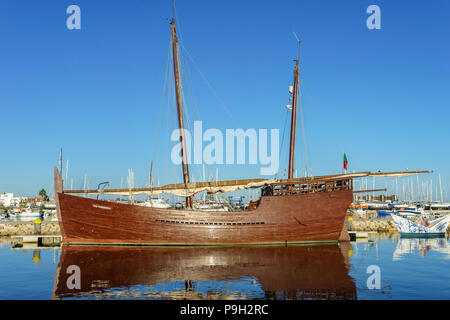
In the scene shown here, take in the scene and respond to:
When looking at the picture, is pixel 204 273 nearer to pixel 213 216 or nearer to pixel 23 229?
pixel 213 216

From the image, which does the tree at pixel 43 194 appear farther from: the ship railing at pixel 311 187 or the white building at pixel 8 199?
the ship railing at pixel 311 187


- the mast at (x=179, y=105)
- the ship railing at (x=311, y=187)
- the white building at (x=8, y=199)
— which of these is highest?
the mast at (x=179, y=105)

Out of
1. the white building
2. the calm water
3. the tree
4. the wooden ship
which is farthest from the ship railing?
the white building

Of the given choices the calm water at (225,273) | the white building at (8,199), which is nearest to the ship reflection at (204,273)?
the calm water at (225,273)

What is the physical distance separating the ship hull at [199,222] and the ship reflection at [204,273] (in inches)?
32.7

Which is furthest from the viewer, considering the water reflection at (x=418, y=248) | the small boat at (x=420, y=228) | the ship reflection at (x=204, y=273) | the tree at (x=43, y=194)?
the tree at (x=43, y=194)

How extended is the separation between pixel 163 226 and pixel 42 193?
7074 cm

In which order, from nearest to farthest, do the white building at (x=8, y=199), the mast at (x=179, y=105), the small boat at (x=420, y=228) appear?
the mast at (x=179, y=105) → the small boat at (x=420, y=228) → the white building at (x=8, y=199)

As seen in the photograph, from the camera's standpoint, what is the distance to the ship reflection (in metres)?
11.8

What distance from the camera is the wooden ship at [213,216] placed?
21.7 metres

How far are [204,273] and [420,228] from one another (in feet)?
73.7

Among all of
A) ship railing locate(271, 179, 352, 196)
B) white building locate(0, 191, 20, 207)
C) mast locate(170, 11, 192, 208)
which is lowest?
white building locate(0, 191, 20, 207)

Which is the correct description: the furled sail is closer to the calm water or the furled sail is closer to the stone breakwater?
the calm water

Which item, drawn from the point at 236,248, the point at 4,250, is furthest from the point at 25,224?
the point at 236,248
